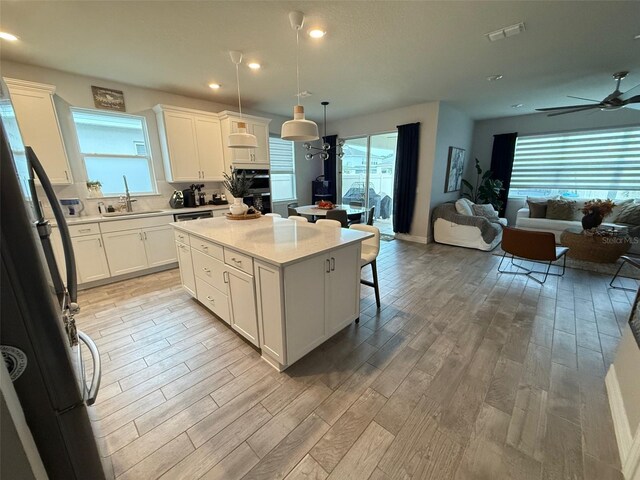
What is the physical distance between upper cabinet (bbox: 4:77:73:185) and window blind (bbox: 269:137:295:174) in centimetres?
346

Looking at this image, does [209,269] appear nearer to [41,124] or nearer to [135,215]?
[135,215]

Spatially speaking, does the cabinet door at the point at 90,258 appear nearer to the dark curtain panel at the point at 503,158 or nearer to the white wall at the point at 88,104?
the white wall at the point at 88,104

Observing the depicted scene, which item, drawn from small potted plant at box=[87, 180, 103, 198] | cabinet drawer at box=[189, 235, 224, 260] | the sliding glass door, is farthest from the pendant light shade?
the sliding glass door

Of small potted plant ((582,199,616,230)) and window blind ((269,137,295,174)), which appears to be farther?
window blind ((269,137,295,174))

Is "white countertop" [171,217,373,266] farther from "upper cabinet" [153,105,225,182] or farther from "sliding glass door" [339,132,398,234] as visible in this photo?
"sliding glass door" [339,132,398,234]

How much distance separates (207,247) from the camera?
91.0 inches

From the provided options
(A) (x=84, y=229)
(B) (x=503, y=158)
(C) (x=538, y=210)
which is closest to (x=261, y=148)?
(A) (x=84, y=229)

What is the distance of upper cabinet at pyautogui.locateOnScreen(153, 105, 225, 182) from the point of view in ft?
12.7

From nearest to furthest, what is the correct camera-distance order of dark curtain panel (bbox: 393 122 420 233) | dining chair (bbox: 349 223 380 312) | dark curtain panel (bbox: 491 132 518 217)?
dining chair (bbox: 349 223 380 312) → dark curtain panel (bbox: 393 122 420 233) → dark curtain panel (bbox: 491 132 518 217)

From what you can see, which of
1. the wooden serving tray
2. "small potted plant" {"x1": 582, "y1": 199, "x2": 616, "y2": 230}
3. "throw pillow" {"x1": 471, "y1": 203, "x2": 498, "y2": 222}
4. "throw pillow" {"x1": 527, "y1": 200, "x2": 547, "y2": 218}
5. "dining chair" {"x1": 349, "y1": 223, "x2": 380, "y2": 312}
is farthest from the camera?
"throw pillow" {"x1": 471, "y1": 203, "x2": 498, "y2": 222}

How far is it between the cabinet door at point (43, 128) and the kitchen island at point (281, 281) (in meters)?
2.13

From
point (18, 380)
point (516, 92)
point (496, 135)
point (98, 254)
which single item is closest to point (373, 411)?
point (18, 380)

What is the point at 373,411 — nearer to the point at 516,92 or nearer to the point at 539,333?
the point at 539,333

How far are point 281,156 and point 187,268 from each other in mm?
4021
